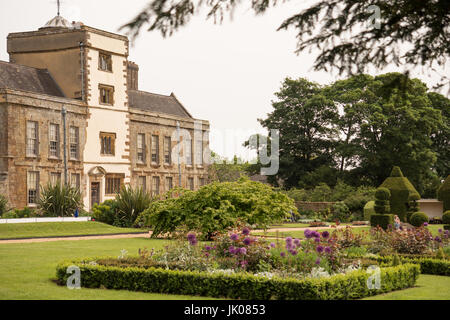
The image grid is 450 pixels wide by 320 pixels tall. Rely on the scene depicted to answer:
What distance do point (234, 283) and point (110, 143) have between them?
31.8 metres

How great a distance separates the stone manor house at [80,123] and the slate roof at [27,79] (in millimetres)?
75

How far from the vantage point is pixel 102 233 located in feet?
88.2

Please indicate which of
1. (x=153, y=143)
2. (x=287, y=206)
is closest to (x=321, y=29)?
(x=287, y=206)

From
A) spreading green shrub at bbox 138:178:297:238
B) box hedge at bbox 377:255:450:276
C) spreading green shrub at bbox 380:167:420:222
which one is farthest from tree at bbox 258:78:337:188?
box hedge at bbox 377:255:450:276

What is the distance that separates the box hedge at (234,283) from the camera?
10.1 meters

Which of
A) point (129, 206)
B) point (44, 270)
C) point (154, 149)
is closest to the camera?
point (44, 270)

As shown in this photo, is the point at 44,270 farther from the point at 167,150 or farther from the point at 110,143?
the point at 167,150

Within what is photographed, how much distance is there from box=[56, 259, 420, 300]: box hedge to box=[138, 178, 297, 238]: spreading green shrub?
9.43 metres

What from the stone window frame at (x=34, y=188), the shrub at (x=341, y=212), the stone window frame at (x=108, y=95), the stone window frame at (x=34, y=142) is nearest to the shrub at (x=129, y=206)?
the stone window frame at (x=34, y=188)

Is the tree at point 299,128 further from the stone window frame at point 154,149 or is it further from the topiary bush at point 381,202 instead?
the topiary bush at point 381,202

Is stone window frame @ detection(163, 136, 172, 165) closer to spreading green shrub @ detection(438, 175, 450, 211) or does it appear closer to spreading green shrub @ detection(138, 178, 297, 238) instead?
spreading green shrub @ detection(438, 175, 450, 211)

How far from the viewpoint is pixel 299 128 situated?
182 ft

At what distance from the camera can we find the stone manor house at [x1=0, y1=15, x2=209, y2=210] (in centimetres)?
3447

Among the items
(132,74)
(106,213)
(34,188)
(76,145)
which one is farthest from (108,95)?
(106,213)
